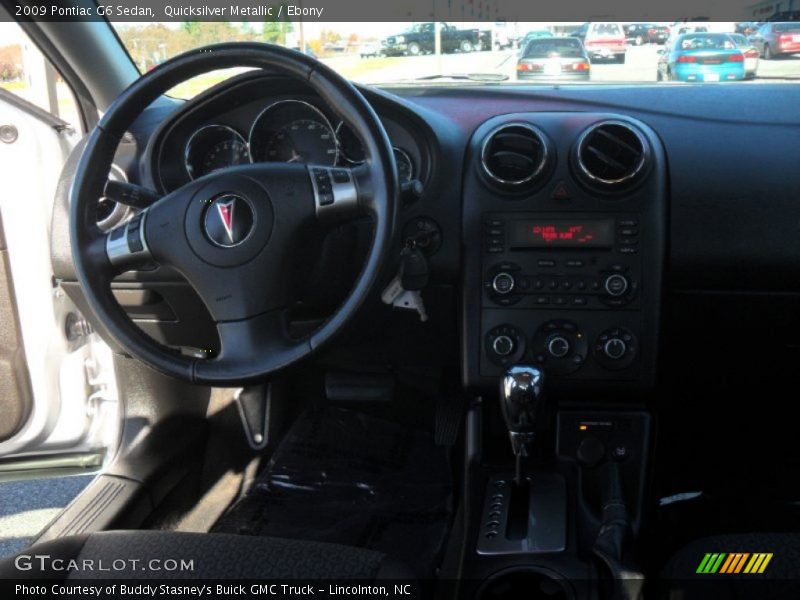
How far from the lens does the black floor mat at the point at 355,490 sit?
7.38 ft

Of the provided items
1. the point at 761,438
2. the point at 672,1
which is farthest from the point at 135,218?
the point at 761,438

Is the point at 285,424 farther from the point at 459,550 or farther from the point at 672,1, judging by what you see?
the point at 672,1

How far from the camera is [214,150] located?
198 cm

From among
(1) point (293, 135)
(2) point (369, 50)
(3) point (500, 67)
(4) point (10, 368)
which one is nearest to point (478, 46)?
(3) point (500, 67)

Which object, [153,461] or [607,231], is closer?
[607,231]

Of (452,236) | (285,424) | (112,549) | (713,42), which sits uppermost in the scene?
(713,42)

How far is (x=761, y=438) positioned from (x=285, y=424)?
1.36m

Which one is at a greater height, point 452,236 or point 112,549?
point 452,236

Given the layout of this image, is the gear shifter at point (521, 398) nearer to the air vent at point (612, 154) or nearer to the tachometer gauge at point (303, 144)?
the air vent at point (612, 154)

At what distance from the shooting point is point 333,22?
1.90 meters

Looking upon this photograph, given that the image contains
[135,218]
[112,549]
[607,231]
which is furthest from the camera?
[607,231]

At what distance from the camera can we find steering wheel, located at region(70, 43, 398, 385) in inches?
61.9

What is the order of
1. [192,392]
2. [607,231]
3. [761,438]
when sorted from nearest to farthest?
[607,231] → [761,438] → [192,392]

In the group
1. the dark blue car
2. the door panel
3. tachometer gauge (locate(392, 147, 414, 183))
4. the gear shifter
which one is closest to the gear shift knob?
the gear shifter
